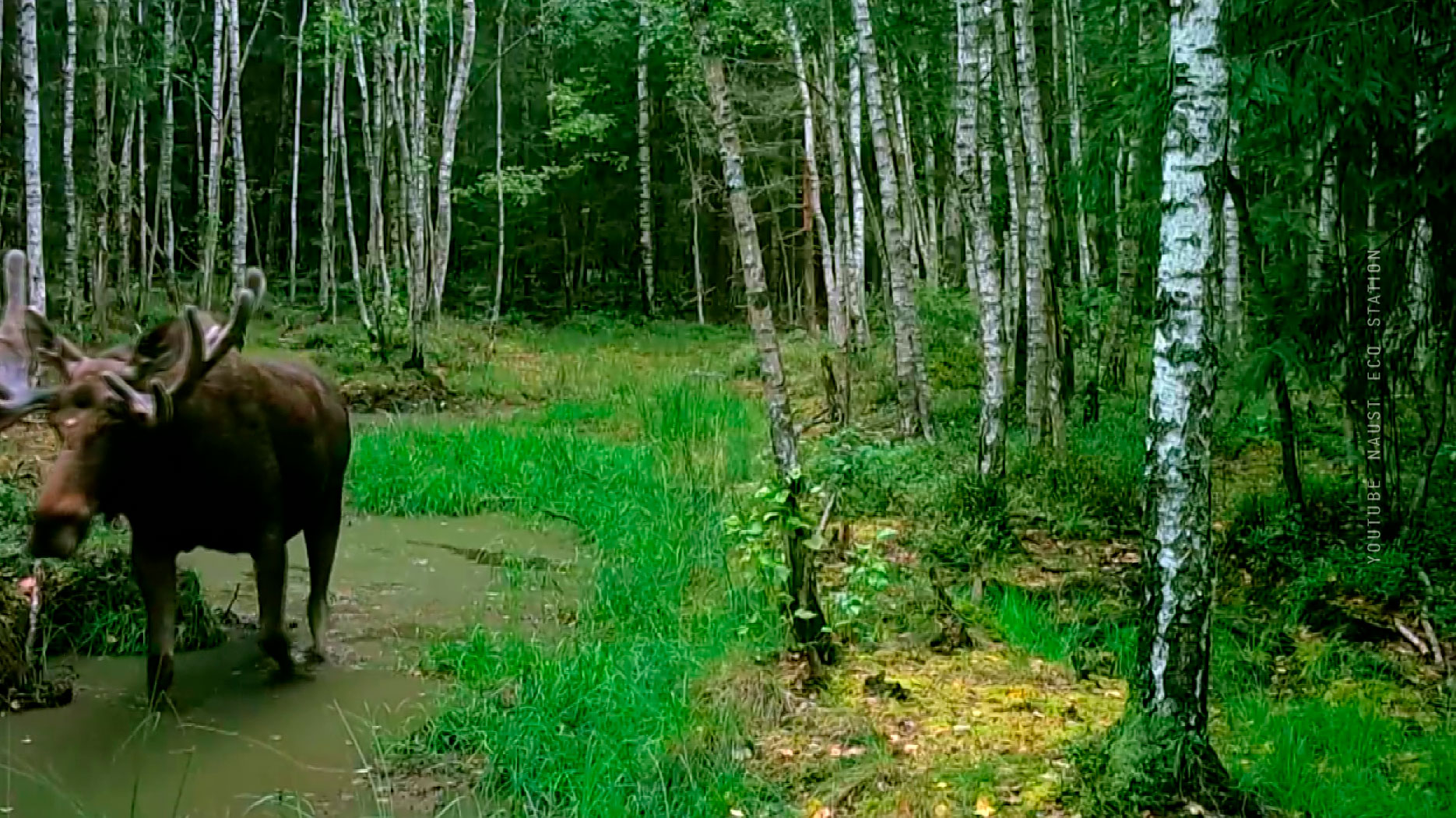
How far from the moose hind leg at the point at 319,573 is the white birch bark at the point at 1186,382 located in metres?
4.28

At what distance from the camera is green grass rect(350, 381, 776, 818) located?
4832 millimetres

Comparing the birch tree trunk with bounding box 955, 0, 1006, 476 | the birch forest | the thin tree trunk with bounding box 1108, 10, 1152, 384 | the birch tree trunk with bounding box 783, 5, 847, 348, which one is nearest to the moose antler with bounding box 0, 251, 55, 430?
the birch forest

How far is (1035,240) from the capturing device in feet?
33.1

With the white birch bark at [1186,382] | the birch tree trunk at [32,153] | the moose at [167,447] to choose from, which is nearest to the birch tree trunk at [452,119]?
the birch tree trunk at [32,153]

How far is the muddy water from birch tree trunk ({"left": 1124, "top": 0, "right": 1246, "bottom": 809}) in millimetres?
2521

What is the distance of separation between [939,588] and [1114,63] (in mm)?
8044

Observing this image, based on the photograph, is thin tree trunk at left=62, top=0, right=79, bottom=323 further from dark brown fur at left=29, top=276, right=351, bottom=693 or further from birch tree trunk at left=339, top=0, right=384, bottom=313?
dark brown fur at left=29, top=276, right=351, bottom=693

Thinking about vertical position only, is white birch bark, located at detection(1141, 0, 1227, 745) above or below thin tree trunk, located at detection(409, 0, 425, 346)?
below

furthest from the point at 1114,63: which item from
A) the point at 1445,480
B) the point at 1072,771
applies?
the point at 1072,771

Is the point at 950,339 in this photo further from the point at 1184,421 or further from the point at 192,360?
the point at 1184,421

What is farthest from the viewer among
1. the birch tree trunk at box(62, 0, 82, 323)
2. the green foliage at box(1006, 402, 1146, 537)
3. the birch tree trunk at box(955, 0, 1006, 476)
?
the birch tree trunk at box(62, 0, 82, 323)

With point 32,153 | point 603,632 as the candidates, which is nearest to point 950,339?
point 32,153

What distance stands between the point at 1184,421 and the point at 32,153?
12365 millimetres

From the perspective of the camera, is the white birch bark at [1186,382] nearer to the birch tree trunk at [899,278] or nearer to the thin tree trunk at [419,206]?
the birch tree trunk at [899,278]
